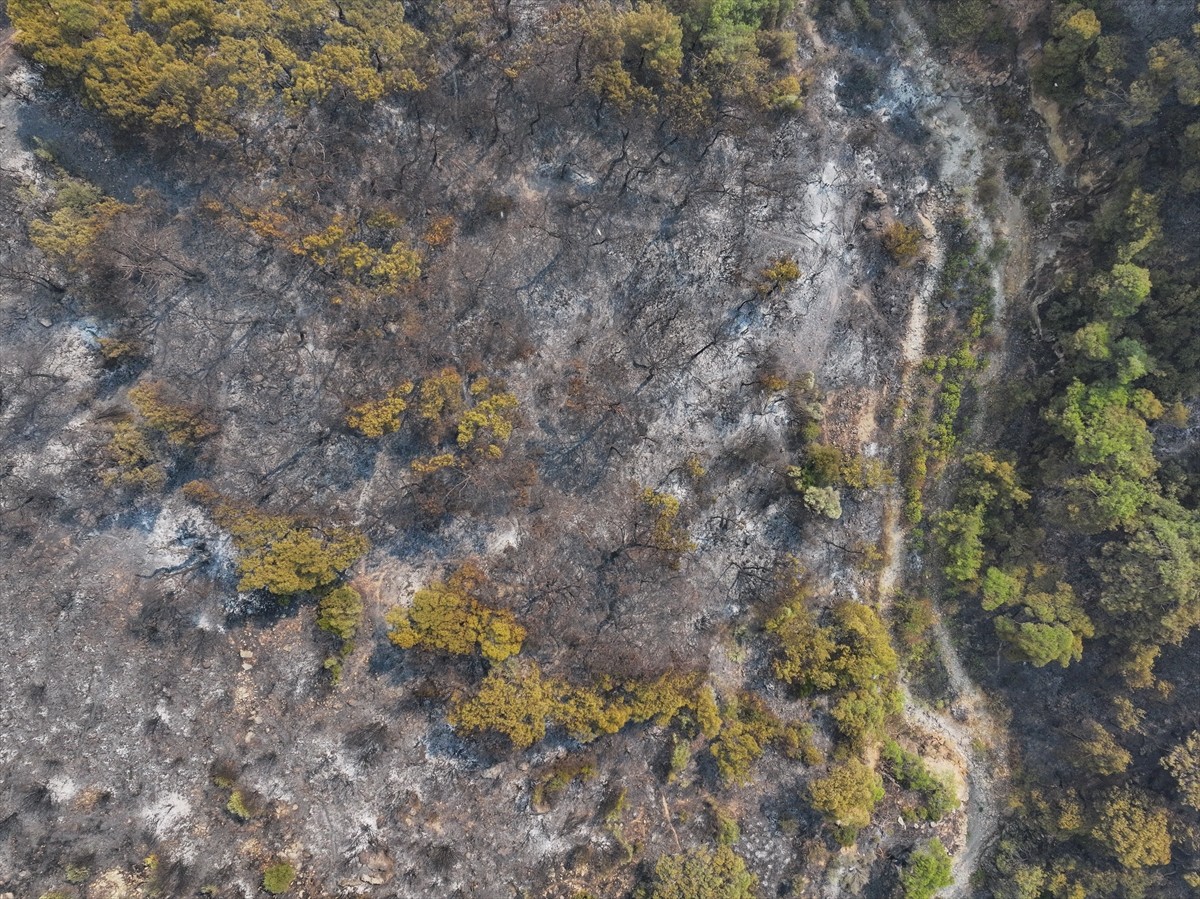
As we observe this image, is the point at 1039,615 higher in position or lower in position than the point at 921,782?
higher

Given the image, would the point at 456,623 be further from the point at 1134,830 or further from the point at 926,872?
the point at 1134,830

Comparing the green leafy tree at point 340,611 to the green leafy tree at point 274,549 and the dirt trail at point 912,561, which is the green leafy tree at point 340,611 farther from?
the dirt trail at point 912,561

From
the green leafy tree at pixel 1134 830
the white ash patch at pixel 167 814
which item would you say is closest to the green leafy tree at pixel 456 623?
the white ash patch at pixel 167 814

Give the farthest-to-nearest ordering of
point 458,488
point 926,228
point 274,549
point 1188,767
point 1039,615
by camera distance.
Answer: point 926,228 < point 1039,615 < point 1188,767 < point 458,488 < point 274,549

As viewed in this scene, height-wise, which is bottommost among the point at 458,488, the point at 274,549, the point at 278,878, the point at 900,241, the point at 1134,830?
the point at 278,878

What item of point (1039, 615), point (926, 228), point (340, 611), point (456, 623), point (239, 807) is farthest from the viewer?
point (926, 228)

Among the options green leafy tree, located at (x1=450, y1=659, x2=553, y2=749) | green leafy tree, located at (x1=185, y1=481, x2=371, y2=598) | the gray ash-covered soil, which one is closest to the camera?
the gray ash-covered soil

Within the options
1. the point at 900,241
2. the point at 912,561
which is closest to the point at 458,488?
the point at 912,561

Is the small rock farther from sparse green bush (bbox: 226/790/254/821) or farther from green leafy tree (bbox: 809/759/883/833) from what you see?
sparse green bush (bbox: 226/790/254/821)

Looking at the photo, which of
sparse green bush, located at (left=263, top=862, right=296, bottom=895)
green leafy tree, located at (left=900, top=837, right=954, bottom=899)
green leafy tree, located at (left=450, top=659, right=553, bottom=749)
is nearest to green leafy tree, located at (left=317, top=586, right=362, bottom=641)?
green leafy tree, located at (left=450, top=659, right=553, bottom=749)

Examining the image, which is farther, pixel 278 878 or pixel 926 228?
pixel 926 228

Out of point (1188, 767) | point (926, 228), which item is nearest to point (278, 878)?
point (1188, 767)
